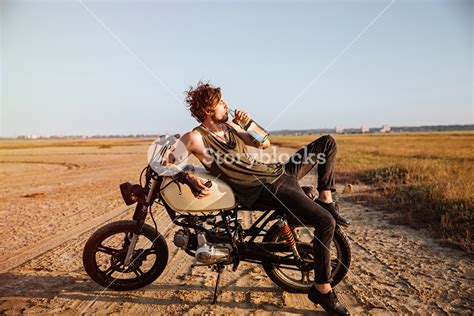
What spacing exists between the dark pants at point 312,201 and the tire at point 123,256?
1310 mm

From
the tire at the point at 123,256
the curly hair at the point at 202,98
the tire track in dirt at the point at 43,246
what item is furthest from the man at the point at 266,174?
the tire track in dirt at the point at 43,246

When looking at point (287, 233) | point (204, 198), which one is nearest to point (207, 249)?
point (204, 198)

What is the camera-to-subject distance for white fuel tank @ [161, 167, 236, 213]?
152 inches

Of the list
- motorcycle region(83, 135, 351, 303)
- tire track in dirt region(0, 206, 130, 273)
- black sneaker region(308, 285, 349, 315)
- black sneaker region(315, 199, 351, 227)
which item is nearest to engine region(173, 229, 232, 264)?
motorcycle region(83, 135, 351, 303)

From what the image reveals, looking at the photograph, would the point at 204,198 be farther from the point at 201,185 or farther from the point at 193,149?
the point at 193,149

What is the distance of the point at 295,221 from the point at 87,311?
2.26 metres

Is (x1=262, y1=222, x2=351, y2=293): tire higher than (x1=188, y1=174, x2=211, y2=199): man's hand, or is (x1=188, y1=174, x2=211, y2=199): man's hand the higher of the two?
(x1=188, y1=174, x2=211, y2=199): man's hand

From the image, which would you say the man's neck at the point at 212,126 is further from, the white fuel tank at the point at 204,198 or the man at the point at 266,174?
the white fuel tank at the point at 204,198

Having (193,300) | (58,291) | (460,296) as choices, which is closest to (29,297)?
(58,291)

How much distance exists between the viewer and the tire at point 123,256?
418 centimetres

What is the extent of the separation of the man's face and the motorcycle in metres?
0.47

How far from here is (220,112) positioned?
3.98 metres

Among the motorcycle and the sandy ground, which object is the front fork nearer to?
the motorcycle

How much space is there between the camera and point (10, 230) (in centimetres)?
718
